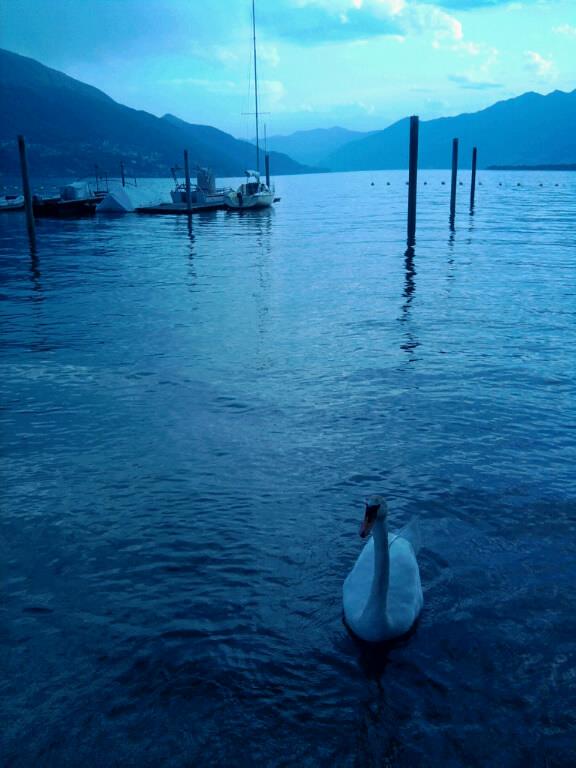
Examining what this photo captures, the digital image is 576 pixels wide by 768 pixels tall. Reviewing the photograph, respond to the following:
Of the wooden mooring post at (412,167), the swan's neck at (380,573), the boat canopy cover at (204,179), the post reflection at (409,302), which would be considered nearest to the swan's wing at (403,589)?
the swan's neck at (380,573)

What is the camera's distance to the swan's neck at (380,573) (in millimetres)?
4848

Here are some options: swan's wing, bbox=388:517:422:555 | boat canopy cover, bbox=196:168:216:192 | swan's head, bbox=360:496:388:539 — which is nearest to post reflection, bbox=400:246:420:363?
swan's wing, bbox=388:517:422:555

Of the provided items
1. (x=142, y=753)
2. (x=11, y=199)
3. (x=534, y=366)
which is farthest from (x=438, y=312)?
(x=11, y=199)

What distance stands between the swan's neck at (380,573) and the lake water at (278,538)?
0.37 metres

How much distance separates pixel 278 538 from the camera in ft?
21.5

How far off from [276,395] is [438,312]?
809cm

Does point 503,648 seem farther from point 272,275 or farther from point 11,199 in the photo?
point 11,199

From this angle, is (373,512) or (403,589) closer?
(373,512)

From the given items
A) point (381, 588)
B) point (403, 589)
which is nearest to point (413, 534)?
point (403, 589)

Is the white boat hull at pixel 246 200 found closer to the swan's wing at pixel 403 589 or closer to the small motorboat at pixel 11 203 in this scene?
the small motorboat at pixel 11 203

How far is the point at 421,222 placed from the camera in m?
45.5

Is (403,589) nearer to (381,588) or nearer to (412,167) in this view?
(381,588)

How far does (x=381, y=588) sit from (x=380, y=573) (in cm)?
13

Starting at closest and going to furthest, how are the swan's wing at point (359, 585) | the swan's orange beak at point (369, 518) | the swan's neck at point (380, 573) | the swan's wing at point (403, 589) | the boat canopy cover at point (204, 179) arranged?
the swan's orange beak at point (369, 518) < the swan's neck at point (380, 573) < the swan's wing at point (403, 589) < the swan's wing at point (359, 585) < the boat canopy cover at point (204, 179)
